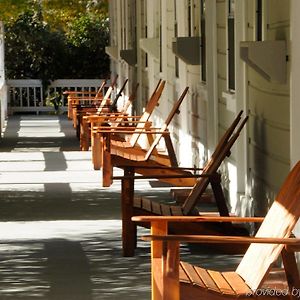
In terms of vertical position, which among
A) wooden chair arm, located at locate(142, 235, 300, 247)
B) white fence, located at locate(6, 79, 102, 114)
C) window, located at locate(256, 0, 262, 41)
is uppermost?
window, located at locate(256, 0, 262, 41)

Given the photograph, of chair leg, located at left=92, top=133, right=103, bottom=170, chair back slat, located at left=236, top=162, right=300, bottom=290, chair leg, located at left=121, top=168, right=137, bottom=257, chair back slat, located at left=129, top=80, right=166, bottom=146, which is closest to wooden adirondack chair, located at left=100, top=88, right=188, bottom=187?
chair leg, located at left=92, top=133, right=103, bottom=170

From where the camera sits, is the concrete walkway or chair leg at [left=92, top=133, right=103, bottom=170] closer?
the concrete walkway

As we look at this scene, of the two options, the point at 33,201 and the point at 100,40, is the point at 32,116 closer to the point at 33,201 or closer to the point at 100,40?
the point at 100,40

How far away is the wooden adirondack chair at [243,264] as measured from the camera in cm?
598

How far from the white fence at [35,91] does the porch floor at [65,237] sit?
42.7 feet

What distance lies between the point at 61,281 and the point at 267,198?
6.20ft

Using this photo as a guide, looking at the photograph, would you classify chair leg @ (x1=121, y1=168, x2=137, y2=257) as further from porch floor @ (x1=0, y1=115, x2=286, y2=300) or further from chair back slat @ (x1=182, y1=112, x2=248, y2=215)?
chair back slat @ (x1=182, y1=112, x2=248, y2=215)

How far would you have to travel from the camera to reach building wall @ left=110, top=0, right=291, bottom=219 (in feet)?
28.8

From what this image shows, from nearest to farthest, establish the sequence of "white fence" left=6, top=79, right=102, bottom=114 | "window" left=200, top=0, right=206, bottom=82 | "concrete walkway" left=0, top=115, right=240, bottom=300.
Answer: "concrete walkway" left=0, top=115, right=240, bottom=300, "window" left=200, top=0, right=206, bottom=82, "white fence" left=6, top=79, right=102, bottom=114

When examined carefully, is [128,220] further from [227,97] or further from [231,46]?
[231,46]

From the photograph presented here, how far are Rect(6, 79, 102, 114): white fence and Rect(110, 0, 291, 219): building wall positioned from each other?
1178 centimetres

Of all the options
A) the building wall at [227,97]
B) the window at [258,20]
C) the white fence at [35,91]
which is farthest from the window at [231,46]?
the white fence at [35,91]

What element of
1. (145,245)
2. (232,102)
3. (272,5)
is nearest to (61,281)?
(145,245)

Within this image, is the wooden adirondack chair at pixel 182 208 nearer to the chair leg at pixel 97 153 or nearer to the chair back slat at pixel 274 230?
the chair back slat at pixel 274 230
